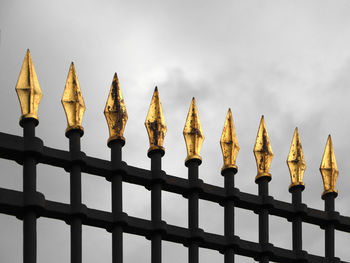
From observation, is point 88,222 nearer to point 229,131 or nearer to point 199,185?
point 199,185

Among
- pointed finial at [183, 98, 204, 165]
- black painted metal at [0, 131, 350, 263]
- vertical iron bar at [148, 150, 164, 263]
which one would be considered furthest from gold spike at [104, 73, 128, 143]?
pointed finial at [183, 98, 204, 165]

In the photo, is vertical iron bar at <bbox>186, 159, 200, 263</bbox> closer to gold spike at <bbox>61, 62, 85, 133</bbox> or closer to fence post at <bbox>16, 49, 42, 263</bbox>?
gold spike at <bbox>61, 62, 85, 133</bbox>

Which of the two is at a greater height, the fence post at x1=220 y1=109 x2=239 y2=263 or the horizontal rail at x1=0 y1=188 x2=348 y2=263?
the fence post at x1=220 y1=109 x2=239 y2=263

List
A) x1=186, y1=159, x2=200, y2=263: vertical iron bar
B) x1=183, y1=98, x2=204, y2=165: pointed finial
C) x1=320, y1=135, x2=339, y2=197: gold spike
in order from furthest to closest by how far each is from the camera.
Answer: x1=320, y1=135, x2=339, y2=197: gold spike, x1=183, y1=98, x2=204, y2=165: pointed finial, x1=186, y1=159, x2=200, y2=263: vertical iron bar

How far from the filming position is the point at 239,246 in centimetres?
991

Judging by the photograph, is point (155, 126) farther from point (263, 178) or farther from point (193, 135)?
point (263, 178)

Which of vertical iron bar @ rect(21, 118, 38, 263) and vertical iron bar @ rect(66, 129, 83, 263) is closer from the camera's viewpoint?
vertical iron bar @ rect(21, 118, 38, 263)

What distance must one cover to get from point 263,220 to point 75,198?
2139mm

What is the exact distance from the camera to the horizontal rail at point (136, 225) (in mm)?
8781

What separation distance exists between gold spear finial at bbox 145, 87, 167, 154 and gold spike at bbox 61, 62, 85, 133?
729 millimetres

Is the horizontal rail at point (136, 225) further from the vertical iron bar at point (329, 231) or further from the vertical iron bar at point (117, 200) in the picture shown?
the vertical iron bar at point (329, 231)

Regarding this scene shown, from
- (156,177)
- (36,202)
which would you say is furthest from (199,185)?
(36,202)

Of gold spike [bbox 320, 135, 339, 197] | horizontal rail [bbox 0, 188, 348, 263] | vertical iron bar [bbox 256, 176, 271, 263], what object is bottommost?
horizontal rail [bbox 0, 188, 348, 263]

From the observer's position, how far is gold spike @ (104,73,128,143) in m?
9.65
